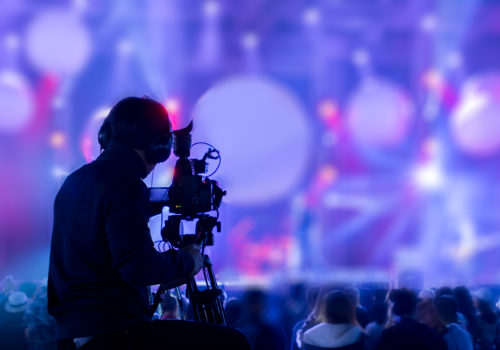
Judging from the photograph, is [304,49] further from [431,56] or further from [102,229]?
[102,229]

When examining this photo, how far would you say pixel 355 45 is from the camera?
10680mm

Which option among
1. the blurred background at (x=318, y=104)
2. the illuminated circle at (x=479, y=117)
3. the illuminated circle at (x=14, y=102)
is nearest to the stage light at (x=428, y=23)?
the blurred background at (x=318, y=104)

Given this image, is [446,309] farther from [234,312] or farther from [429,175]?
[429,175]

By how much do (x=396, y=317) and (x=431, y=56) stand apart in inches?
355

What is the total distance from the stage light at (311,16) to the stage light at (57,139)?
4977 mm

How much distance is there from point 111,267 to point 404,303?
1927 millimetres

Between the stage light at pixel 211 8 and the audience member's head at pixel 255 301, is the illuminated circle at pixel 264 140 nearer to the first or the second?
the stage light at pixel 211 8

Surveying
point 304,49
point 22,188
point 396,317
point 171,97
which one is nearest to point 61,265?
point 396,317

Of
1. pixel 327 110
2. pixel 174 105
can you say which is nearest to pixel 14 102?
pixel 174 105

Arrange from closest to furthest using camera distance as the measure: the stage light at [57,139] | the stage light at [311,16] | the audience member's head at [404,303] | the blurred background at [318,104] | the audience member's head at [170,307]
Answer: the audience member's head at [404,303] < the audience member's head at [170,307] < the stage light at [57,139] < the blurred background at [318,104] < the stage light at [311,16]

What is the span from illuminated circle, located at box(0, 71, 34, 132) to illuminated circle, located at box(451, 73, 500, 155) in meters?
8.21

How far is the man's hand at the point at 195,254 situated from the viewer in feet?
4.70

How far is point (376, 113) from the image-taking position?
34.7 feet

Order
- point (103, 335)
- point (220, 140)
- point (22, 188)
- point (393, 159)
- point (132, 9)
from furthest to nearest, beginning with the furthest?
point (393, 159) < point (220, 140) < point (132, 9) < point (22, 188) < point (103, 335)
